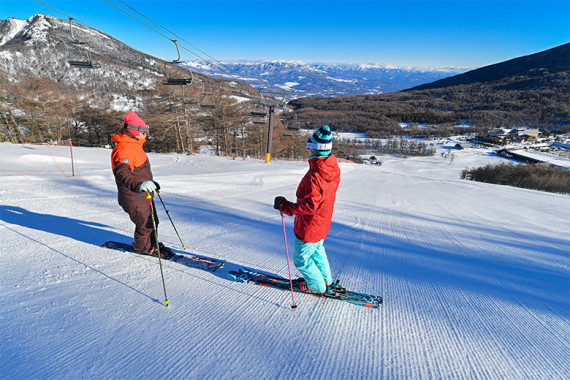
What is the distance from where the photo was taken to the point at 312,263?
2.25 metres

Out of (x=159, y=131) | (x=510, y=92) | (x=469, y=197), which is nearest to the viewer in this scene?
(x=469, y=197)

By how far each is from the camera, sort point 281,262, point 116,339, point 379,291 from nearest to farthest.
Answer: point 116,339 < point 379,291 < point 281,262

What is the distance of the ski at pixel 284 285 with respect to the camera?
2.31 m

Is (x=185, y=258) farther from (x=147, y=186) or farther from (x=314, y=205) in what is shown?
(x=314, y=205)

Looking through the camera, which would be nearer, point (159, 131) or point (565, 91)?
point (159, 131)

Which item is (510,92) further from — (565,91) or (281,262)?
(281,262)

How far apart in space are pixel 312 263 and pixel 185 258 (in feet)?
5.14

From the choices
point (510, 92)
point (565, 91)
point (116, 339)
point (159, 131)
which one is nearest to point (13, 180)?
point (116, 339)

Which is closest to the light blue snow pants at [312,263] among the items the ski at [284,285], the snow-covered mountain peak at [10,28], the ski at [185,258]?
the ski at [284,285]

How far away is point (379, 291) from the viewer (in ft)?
8.41

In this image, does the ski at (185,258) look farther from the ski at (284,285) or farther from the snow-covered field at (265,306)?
the ski at (284,285)

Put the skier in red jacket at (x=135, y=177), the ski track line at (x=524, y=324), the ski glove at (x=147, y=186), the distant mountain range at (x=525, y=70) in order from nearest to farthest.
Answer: the ski track line at (x=524, y=324), the ski glove at (x=147, y=186), the skier in red jacket at (x=135, y=177), the distant mountain range at (x=525, y=70)

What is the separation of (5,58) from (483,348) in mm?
121277

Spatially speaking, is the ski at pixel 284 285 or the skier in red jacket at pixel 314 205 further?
the ski at pixel 284 285
